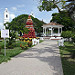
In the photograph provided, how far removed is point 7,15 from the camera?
1827 inches

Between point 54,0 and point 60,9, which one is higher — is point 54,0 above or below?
above

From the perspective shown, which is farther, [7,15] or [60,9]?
[7,15]

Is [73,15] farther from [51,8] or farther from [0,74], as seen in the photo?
[0,74]

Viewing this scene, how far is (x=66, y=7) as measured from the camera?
6668mm

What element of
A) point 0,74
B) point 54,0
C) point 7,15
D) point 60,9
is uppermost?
point 7,15

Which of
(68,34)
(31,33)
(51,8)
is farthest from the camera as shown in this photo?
(31,33)

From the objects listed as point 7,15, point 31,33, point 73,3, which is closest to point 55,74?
point 73,3

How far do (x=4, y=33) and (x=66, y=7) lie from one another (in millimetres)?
4091

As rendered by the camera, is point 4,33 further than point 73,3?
Yes

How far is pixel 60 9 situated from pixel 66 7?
569 mm

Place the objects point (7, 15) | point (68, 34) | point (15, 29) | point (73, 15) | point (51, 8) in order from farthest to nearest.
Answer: point (7, 15) < point (68, 34) < point (15, 29) < point (51, 8) < point (73, 15)

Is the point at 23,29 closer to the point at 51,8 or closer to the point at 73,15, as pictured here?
the point at 51,8

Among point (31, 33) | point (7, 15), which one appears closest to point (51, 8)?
point (31, 33)

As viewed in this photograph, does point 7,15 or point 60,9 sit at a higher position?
point 7,15
